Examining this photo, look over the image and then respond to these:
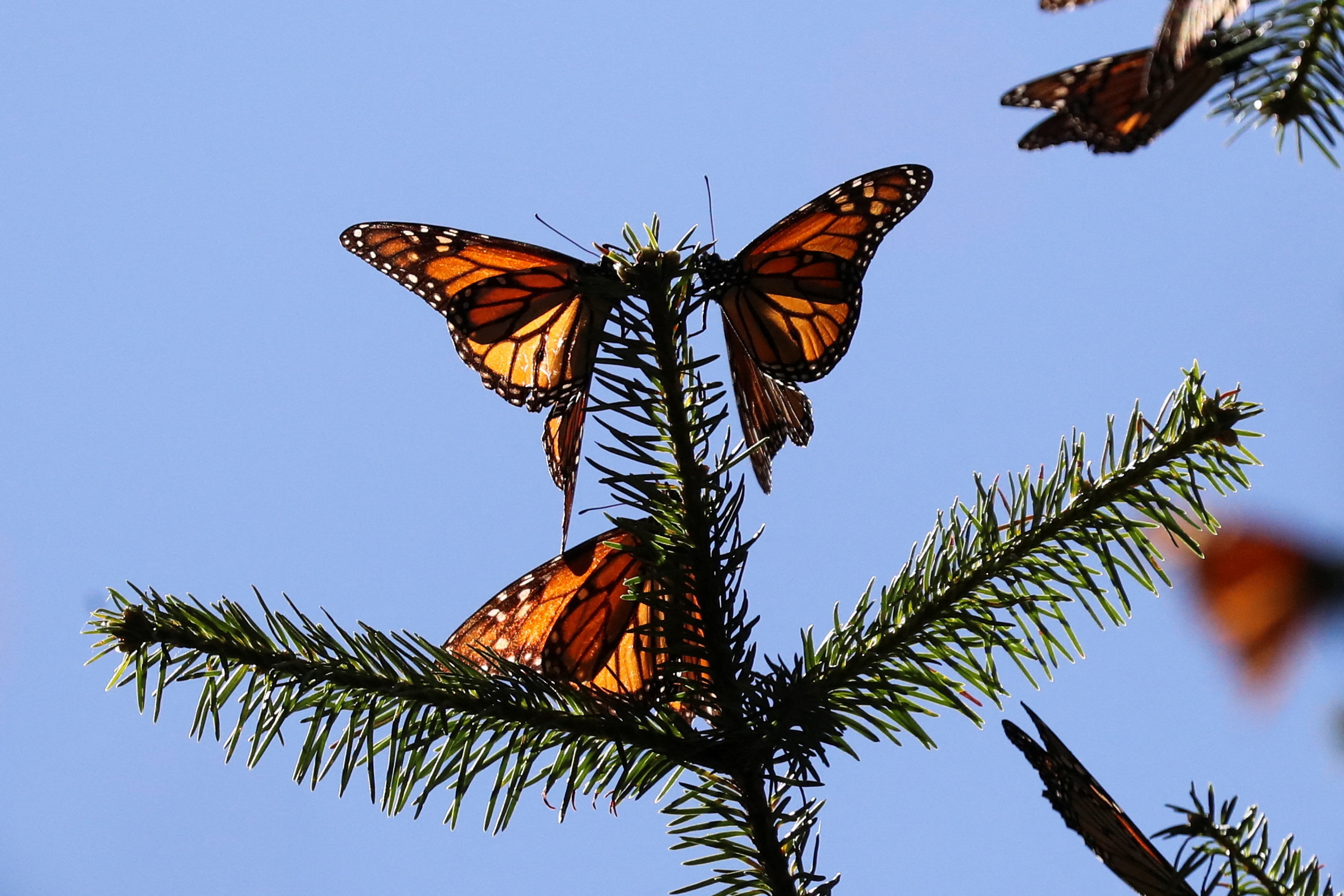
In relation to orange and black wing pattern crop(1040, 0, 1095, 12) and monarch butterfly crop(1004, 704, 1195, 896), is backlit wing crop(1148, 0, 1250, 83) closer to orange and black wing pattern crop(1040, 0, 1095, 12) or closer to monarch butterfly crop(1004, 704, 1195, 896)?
orange and black wing pattern crop(1040, 0, 1095, 12)

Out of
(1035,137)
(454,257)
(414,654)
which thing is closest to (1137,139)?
(1035,137)

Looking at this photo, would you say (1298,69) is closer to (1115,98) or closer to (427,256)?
(1115,98)

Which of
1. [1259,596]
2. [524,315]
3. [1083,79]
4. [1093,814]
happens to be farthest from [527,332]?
[1259,596]

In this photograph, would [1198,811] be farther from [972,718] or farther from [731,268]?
[731,268]

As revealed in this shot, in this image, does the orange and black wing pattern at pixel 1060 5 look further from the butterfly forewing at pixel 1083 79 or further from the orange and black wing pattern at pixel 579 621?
the orange and black wing pattern at pixel 579 621

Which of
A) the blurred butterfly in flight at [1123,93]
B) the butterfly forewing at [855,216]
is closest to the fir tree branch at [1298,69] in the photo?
the blurred butterfly in flight at [1123,93]

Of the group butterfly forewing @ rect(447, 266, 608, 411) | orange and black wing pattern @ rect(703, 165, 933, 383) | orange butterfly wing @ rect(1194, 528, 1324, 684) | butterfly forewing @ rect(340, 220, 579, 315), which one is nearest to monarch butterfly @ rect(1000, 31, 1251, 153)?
orange butterfly wing @ rect(1194, 528, 1324, 684)
